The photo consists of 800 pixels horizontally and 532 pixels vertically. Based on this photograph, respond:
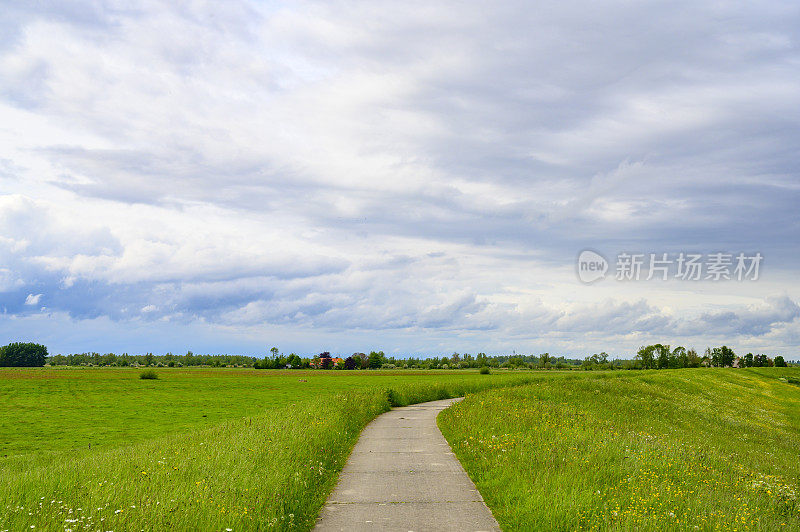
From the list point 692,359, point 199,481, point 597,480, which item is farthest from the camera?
point 692,359

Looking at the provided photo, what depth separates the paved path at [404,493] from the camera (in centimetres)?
885

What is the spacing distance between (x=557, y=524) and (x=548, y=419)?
12.6 metres

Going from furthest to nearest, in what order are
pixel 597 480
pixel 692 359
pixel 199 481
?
pixel 692 359, pixel 597 480, pixel 199 481

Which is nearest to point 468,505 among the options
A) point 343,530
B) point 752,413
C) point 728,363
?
point 343,530

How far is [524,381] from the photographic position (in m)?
58.7

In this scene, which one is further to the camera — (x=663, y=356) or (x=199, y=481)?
(x=663, y=356)

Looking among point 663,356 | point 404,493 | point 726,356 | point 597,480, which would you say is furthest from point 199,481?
point 726,356

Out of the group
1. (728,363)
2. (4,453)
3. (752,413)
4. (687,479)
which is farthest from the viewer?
(728,363)

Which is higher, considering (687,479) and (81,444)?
(687,479)

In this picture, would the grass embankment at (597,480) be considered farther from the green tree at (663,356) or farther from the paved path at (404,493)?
the green tree at (663,356)

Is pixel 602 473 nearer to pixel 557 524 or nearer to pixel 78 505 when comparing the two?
pixel 557 524

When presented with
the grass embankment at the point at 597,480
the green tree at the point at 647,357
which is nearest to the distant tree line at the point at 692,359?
the green tree at the point at 647,357

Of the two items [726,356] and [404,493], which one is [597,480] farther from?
[726,356]

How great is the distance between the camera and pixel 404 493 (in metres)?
10.7
